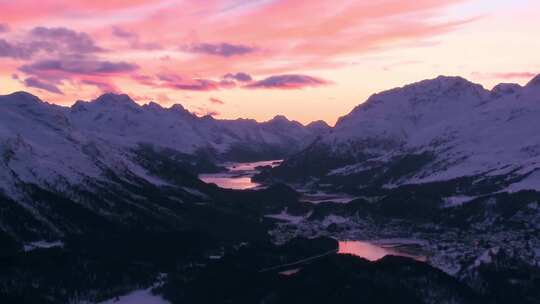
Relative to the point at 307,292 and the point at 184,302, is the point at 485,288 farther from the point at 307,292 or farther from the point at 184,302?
the point at 184,302

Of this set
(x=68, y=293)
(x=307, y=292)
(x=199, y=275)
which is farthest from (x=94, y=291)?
(x=307, y=292)

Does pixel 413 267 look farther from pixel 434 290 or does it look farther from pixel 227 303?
pixel 227 303

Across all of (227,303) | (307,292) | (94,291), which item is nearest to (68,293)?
(94,291)

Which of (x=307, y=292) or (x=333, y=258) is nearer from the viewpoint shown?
(x=307, y=292)


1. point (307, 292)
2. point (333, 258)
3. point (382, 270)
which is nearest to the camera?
point (307, 292)

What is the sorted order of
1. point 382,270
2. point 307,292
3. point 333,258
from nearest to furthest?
point 307,292 → point 382,270 → point 333,258

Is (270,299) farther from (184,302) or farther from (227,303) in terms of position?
(184,302)

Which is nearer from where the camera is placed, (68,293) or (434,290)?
(434,290)

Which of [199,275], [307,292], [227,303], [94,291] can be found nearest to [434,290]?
[307,292]
